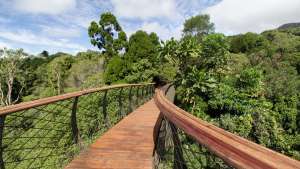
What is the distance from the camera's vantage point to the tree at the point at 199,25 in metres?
53.5

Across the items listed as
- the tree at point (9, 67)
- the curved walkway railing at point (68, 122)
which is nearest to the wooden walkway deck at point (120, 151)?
the curved walkway railing at point (68, 122)

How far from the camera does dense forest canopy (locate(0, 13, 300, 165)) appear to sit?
15812 millimetres

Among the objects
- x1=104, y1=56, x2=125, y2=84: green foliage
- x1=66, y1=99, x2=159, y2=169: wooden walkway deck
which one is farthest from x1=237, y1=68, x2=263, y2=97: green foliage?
x1=66, y1=99, x2=159, y2=169: wooden walkway deck

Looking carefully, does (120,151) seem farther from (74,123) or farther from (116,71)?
(116,71)

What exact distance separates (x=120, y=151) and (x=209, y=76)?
12648 millimetres

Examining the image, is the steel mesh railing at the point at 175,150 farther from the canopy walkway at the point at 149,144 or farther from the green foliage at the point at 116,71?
the green foliage at the point at 116,71

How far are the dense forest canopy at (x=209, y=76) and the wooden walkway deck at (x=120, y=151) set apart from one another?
10546 millimetres

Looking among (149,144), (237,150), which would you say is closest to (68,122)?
(149,144)

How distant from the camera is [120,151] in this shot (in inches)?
153

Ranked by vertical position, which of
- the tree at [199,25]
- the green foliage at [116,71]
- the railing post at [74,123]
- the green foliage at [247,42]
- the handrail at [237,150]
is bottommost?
the railing post at [74,123]

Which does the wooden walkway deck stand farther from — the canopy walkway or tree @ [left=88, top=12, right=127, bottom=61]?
tree @ [left=88, top=12, right=127, bottom=61]

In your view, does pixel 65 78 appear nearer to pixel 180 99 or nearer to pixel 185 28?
pixel 180 99

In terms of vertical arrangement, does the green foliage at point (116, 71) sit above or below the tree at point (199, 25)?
below

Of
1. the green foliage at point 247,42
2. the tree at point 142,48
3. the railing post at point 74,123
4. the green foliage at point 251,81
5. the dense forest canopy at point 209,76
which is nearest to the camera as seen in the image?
the railing post at point 74,123
